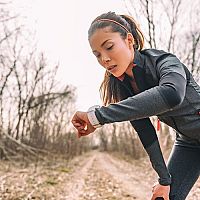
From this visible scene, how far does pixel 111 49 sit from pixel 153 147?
67 cm

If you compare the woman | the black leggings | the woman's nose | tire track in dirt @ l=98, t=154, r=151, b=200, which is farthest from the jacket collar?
tire track in dirt @ l=98, t=154, r=151, b=200

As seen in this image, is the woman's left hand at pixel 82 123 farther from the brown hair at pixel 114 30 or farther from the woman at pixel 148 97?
the brown hair at pixel 114 30

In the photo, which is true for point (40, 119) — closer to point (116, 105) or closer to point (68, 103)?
point (68, 103)

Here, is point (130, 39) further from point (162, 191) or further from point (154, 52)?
point (162, 191)

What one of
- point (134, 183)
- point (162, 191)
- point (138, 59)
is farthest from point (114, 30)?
point (134, 183)

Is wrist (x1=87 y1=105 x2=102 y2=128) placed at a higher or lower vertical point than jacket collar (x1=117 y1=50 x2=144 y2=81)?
lower

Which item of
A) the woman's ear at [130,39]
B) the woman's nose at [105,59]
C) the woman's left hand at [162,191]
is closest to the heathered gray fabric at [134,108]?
the woman's nose at [105,59]

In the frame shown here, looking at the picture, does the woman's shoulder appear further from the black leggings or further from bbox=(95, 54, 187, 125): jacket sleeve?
the black leggings

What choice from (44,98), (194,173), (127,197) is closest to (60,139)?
(44,98)

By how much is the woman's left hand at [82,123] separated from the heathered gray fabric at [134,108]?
80mm

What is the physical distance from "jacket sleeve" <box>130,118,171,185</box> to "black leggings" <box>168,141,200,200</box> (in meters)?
0.14

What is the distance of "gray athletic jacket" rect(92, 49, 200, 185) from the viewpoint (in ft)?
4.23

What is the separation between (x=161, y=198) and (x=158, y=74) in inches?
29.1

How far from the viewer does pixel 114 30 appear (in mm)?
1572
